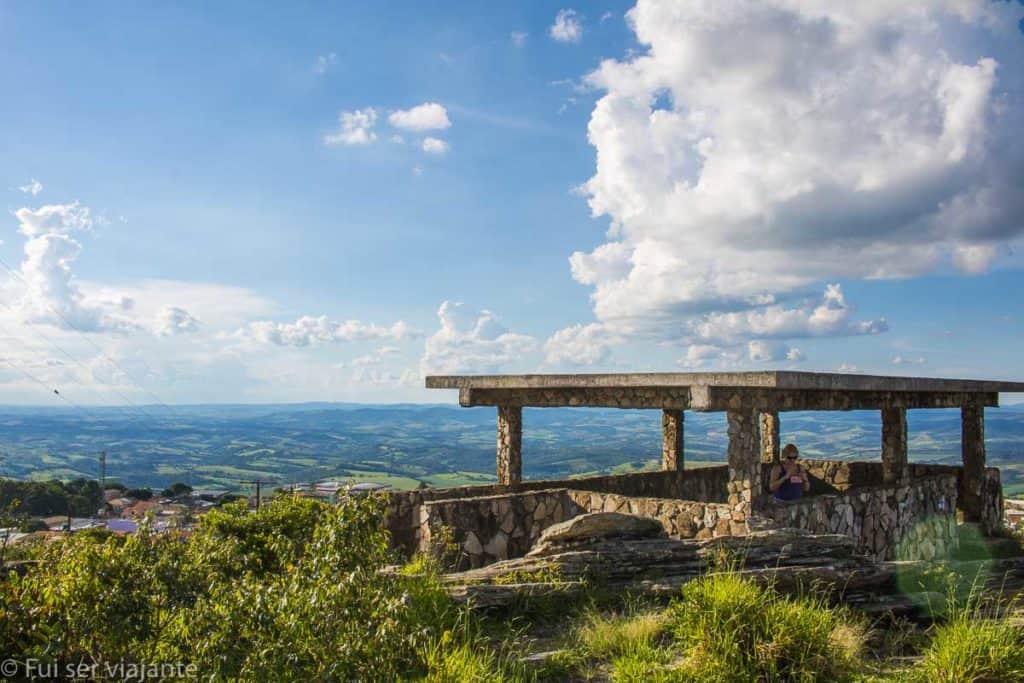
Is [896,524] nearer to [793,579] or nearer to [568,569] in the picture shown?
[793,579]

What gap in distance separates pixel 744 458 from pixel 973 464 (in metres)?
10.9

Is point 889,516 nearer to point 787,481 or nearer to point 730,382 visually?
point 787,481

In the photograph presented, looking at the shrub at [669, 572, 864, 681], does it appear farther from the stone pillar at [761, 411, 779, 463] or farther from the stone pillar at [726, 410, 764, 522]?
the stone pillar at [761, 411, 779, 463]

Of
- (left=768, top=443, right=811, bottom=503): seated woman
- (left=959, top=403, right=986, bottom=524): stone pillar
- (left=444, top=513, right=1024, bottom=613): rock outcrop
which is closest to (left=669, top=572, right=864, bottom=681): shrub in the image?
(left=444, top=513, right=1024, bottom=613): rock outcrop

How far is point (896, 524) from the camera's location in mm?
14914

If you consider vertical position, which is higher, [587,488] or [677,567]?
[677,567]

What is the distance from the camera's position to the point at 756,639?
246 inches

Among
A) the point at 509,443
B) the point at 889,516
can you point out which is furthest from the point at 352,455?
the point at 889,516

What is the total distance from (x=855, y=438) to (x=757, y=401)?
591 ft

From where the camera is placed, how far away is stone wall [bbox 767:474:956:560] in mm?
12570

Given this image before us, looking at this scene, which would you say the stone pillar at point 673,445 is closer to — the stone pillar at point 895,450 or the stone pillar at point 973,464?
the stone pillar at point 895,450

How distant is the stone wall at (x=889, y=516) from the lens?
12.6 metres

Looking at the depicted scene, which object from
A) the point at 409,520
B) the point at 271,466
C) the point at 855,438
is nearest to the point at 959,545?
the point at 409,520

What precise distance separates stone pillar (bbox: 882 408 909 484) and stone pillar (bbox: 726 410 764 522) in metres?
6.01
